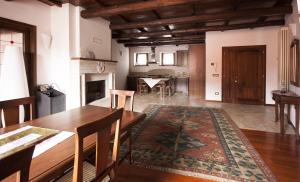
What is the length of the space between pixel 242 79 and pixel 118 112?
6037 mm

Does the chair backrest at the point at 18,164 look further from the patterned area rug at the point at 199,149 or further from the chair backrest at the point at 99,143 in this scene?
the patterned area rug at the point at 199,149

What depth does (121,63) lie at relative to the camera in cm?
899

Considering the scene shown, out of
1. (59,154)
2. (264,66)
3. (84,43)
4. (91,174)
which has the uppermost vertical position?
(84,43)

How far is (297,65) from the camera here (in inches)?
138

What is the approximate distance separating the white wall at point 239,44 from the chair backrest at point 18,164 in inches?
260

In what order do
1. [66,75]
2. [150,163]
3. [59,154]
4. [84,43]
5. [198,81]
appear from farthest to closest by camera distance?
[198,81]
[84,43]
[66,75]
[150,163]
[59,154]

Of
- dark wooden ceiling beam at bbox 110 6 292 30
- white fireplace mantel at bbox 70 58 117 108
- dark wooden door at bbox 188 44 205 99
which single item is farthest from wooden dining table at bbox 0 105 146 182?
dark wooden door at bbox 188 44 205 99

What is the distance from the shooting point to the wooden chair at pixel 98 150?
0.98 meters

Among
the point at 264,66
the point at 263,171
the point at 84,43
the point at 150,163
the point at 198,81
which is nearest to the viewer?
the point at 263,171

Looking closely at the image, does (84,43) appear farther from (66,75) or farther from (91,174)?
(91,174)

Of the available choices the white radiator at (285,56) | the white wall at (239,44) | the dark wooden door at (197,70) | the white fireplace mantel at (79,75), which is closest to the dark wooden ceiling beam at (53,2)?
the white fireplace mantel at (79,75)

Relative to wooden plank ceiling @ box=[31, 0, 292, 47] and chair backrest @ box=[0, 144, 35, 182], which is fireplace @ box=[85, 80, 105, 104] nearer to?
wooden plank ceiling @ box=[31, 0, 292, 47]

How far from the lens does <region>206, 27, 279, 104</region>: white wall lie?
5841 mm

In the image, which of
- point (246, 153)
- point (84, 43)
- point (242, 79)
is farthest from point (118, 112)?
point (242, 79)
